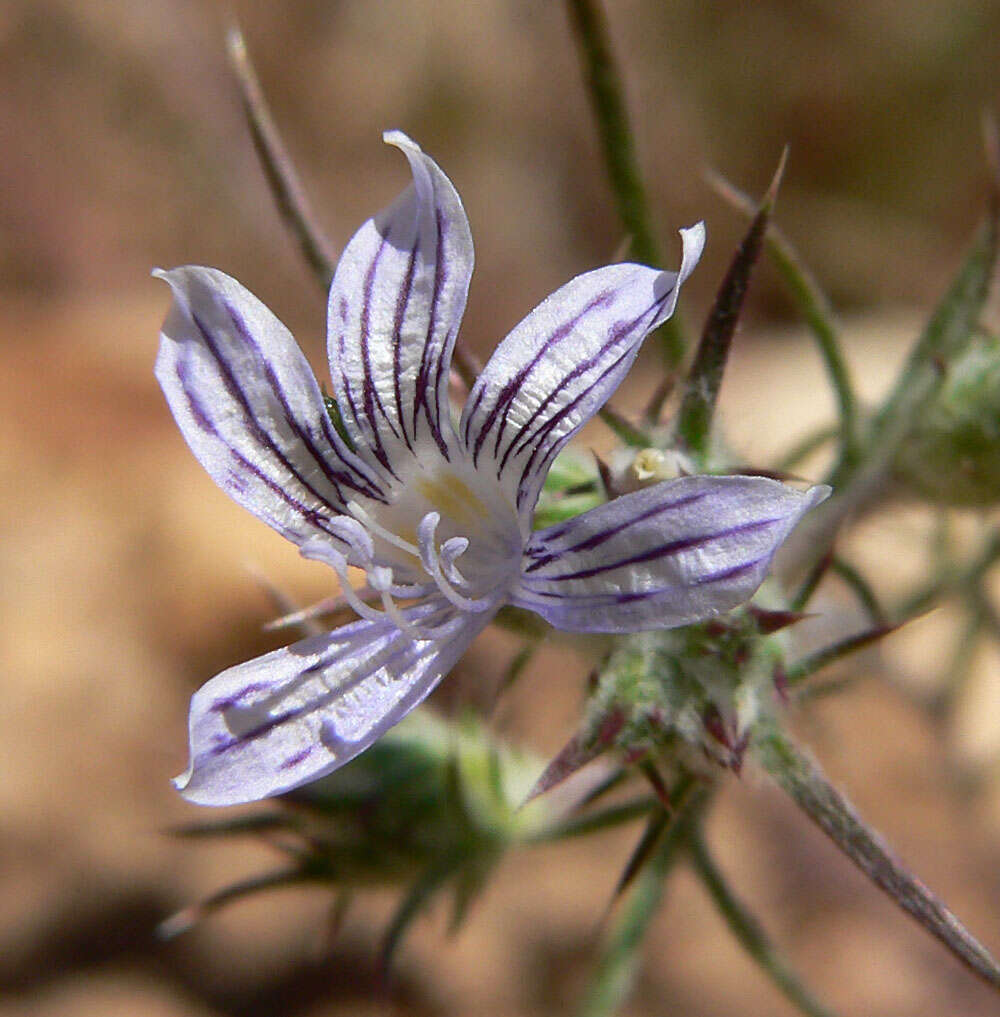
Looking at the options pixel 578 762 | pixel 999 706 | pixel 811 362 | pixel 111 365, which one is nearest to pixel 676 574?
pixel 578 762

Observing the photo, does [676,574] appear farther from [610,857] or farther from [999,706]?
[999,706]

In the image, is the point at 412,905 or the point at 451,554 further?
the point at 412,905

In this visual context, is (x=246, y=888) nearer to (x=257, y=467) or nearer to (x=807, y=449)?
(x=257, y=467)

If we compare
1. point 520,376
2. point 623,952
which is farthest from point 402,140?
point 623,952

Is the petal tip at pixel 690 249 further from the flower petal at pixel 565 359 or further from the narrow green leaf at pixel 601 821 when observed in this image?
the narrow green leaf at pixel 601 821

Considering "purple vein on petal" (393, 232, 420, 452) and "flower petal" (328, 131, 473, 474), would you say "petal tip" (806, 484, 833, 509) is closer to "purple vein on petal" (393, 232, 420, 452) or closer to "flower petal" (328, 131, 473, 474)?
"flower petal" (328, 131, 473, 474)

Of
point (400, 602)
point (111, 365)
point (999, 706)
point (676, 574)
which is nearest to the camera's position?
point (676, 574)

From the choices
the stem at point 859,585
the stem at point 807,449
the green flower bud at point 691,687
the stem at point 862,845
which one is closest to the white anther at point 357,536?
the green flower bud at point 691,687
